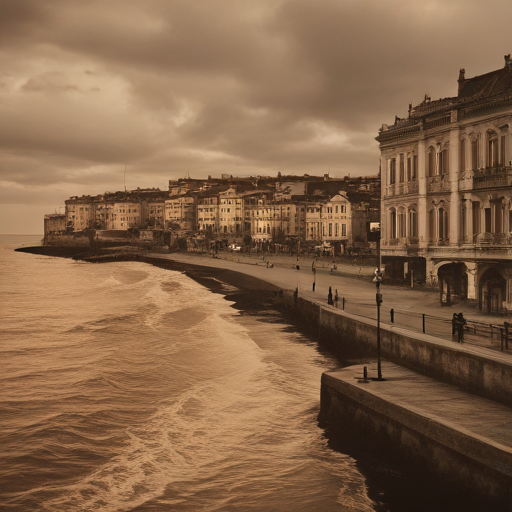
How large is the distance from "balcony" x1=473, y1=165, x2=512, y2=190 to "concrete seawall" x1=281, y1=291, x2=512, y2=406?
10.6m

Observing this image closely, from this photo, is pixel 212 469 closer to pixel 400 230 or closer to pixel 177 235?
pixel 400 230

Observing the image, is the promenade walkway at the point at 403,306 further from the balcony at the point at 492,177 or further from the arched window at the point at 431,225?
the balcony at the point at 492,177

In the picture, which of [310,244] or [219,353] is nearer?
[219,353]

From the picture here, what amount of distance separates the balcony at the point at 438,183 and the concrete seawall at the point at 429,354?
11.0 metres

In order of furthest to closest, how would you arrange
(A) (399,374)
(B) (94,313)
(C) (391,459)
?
(B) (94,313), (A) (399,374), (C) (391,459)

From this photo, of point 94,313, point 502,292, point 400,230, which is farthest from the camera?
point 94,313

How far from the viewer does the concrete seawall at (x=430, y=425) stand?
36.5 ft

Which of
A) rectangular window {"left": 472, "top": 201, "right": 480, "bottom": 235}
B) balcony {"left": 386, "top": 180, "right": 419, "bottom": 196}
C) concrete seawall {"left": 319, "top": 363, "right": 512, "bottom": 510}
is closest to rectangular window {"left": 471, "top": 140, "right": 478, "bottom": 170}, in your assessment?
rectangular window {"left": 472, "top": 201, "right": 480, "bottom": 235}

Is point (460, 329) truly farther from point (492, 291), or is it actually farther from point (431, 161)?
point (431, 161)

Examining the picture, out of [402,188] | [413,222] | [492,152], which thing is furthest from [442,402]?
[402,188]

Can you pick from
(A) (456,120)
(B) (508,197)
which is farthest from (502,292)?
(A) (456,120)

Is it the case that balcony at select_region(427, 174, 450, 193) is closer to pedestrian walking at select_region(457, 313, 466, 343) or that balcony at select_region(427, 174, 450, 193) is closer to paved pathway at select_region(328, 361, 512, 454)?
pedestrian walking at select_region(457, 313, 466, 343)

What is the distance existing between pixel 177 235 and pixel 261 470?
486 ft

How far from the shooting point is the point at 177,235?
161m
